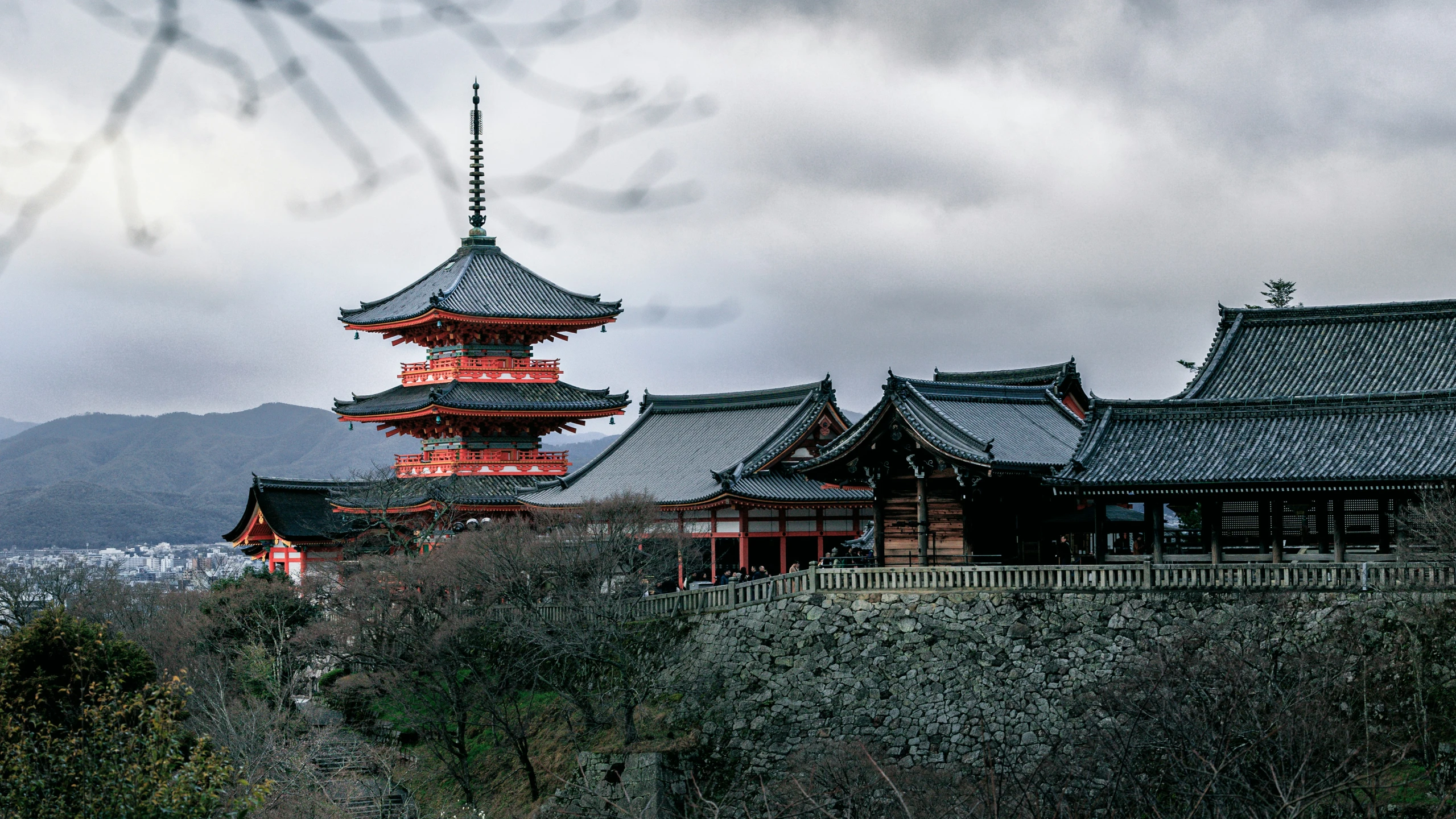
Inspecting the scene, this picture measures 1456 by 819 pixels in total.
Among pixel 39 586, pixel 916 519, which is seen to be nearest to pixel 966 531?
pixel 916 519

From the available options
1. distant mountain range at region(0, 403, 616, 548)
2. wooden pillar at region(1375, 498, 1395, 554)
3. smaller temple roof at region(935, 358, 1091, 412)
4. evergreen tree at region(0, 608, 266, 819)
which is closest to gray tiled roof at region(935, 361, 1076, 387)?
smaller temple roof at region(935, 358, 1091, 412)

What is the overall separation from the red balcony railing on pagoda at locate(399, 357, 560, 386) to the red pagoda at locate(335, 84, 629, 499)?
1.4 inches

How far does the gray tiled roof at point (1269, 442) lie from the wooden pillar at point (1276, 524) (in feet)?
3.47

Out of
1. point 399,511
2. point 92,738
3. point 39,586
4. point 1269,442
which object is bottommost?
point 92,738

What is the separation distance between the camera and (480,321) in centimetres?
5175

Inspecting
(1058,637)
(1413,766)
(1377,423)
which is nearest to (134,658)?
(1058,637)

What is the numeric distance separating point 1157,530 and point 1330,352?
32.6 ft

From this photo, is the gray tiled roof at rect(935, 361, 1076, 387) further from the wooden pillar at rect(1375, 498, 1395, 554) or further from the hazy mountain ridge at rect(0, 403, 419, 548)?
the hazy mountain ridge at rect(0, 403, 419, 548)

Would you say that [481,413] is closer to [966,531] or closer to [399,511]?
[399,511]

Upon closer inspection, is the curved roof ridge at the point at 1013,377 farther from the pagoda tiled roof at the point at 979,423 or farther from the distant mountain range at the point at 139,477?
the distant mountain range at the point at 139,477

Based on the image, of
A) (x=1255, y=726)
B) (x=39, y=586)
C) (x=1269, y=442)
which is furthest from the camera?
(x=39, y=586)

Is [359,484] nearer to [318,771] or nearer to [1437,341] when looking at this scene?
[318,771]

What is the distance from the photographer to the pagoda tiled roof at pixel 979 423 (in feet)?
110

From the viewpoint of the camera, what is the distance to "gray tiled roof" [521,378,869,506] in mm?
42656
